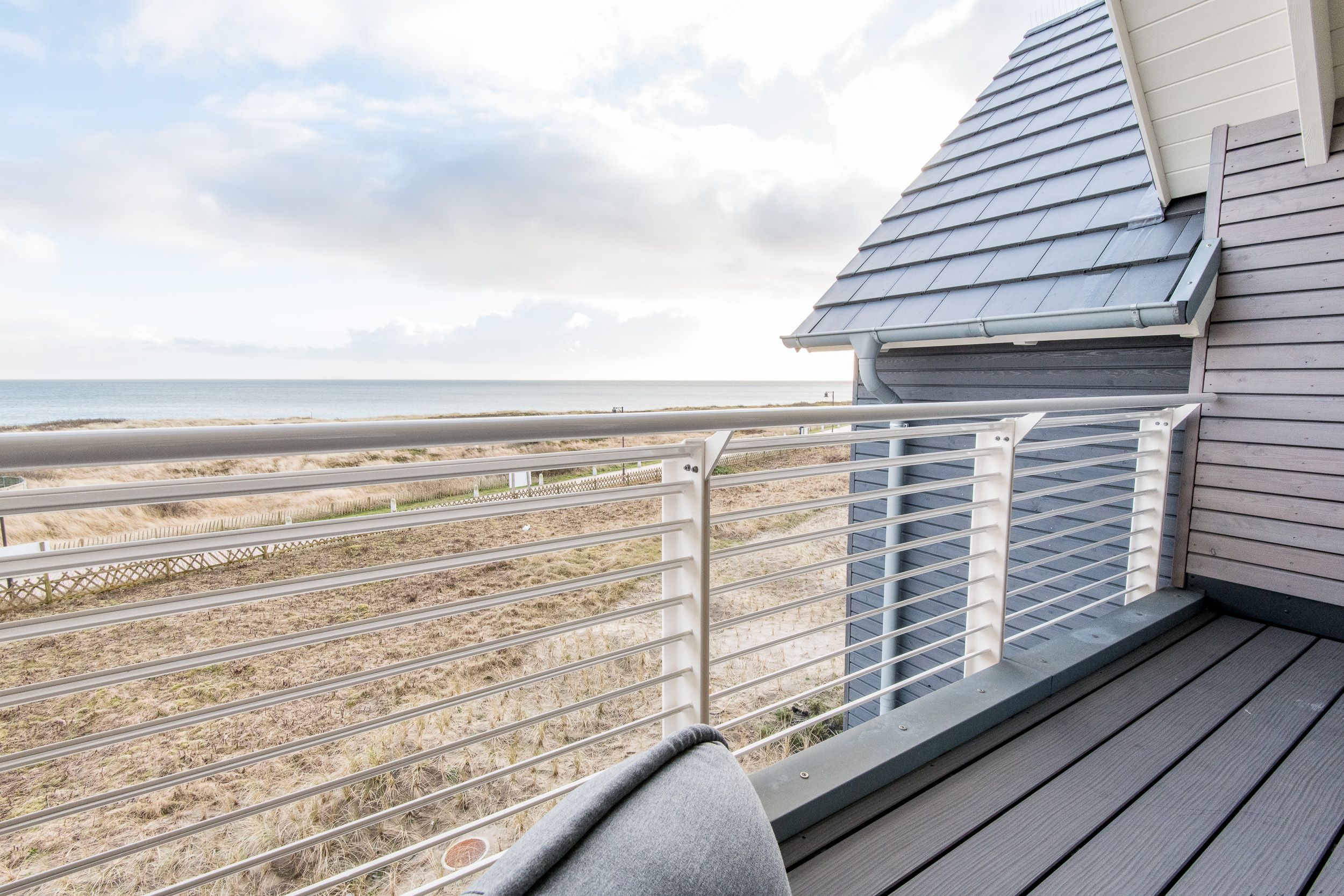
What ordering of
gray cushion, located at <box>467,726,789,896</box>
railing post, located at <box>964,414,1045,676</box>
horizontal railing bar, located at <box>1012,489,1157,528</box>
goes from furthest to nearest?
horizontal railing bar, located at <box>1012,489,1157,528</box> → railing post, located at <box>964,414,1045,676</box> → gray cushion, located at <box>467,726,789,896</box>

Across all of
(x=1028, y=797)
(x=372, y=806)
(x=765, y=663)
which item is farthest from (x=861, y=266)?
(x=765, y=663)

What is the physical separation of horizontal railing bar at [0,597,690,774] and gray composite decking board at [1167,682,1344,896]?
3.67 feet

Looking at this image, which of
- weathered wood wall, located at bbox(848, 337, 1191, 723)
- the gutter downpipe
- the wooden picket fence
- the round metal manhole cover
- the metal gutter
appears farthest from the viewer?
the wooden picket fence

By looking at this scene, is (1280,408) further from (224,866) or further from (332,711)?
(332,711)

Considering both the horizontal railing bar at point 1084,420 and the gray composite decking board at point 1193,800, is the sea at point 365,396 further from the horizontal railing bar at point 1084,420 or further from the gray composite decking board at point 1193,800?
the gray composite decking board at point 1193,800

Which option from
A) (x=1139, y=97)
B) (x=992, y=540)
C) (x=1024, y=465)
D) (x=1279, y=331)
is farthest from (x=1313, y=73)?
(x=1024, y=465)

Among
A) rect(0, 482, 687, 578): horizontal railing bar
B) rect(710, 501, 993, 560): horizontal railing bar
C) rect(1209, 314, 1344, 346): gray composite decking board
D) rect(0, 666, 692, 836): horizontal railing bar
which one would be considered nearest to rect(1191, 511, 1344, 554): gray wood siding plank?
rect(1209, 314, 1344, 346): gray composite decking board

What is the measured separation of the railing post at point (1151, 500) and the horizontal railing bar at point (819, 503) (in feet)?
3.97

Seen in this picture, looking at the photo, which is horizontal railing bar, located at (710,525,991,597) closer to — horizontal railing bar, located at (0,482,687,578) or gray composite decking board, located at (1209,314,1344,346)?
horizontal railing bar, located at (0,482,687,578)

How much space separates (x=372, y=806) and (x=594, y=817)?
16.3 ft

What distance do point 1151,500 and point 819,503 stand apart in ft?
6.41

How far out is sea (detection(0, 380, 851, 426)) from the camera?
33062mm

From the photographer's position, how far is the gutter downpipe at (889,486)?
4250mm

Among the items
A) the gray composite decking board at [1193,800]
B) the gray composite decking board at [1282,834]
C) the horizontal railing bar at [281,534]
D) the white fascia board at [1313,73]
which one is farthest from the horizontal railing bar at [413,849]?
the white fascia board at [1313,73]
